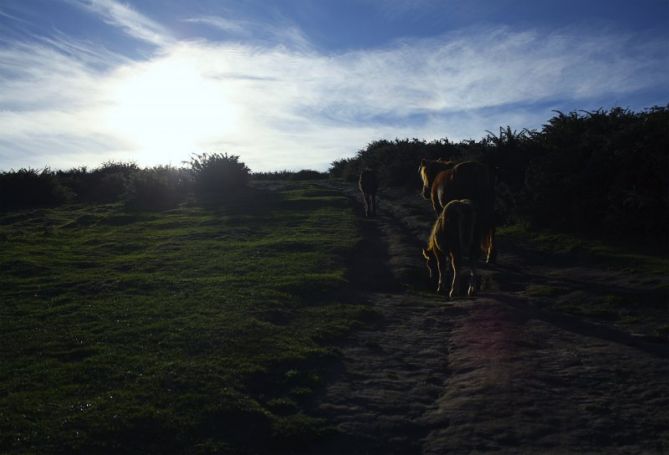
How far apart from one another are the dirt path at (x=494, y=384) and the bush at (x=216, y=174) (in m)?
25.7

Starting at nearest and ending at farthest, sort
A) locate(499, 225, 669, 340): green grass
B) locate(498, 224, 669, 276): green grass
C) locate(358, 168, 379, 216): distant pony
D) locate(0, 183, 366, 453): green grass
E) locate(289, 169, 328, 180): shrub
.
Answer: locate(0, 183, 366, 453): green grass → locate(499, 225, 669, 340): green grass → locate(498, 224, 669, 276): green grass → locate(358, 168, 379, 216): distant pony → locate(289, 169, 328, 180): shrub

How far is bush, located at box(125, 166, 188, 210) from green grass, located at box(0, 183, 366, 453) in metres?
11.2

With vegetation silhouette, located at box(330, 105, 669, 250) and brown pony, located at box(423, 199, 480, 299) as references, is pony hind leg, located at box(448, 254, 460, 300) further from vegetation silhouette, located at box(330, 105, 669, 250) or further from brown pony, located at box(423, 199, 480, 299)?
vegetation silhouette, located at box(330, 105, 669, 250)

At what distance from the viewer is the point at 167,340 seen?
28.4 feet

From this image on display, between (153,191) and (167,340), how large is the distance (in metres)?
24.1

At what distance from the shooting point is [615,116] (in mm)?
18625

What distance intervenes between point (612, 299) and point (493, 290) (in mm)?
2555

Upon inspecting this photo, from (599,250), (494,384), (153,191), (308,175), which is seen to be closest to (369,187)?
(599,250)

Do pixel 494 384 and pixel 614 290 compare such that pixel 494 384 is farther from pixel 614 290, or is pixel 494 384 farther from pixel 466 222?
pixel 614 290

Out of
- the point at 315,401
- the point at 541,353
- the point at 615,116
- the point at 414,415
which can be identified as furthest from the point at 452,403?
the point at 615,116

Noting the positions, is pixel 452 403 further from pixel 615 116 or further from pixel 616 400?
pixel 615 116

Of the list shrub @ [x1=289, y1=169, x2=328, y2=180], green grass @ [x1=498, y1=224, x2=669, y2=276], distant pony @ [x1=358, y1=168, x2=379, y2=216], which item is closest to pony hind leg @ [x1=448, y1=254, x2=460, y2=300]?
green grass @ [x1=498, y1=224, x2=669, y2=276]

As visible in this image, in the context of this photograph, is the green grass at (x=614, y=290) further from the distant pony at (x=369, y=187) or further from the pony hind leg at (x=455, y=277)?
the distant pony at (x=369, y=187)

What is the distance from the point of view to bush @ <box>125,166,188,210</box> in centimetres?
3048
